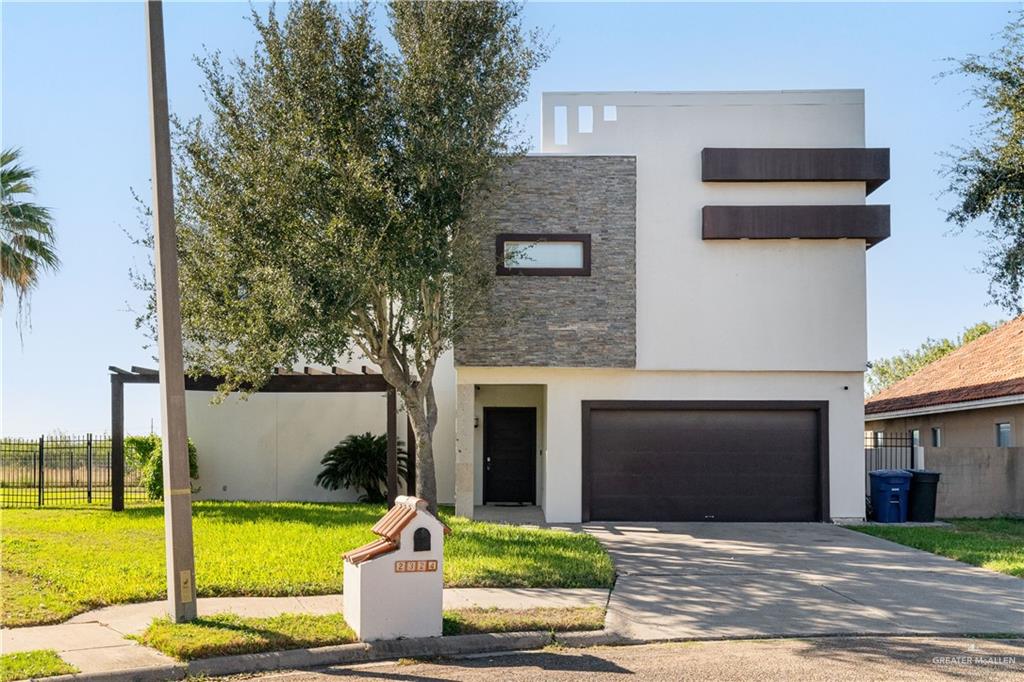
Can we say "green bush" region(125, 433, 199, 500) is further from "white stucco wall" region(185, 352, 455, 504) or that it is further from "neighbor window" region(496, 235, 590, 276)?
"neighbor window" region(496, 235, 590, 276)

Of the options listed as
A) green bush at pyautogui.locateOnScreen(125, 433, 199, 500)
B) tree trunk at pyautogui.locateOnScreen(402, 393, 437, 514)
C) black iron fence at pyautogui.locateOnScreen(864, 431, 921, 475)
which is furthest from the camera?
green bush at pyautogui.locateOnScreen(125, 433, 199, 500)

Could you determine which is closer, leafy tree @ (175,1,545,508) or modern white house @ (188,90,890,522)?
leafy tree @ (175,1,545,508)

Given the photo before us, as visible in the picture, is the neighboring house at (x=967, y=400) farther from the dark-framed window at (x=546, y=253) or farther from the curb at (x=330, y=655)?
the curb at (x=330, y=655)

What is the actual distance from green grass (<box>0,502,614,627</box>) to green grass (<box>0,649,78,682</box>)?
1.43 metres

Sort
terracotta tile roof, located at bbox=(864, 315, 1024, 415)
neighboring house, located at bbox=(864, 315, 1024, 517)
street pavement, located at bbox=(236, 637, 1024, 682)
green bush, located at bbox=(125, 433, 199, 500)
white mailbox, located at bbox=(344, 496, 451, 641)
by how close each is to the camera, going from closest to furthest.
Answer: street pavement, located at bbox=(236, 637, 1024, 682) → white mailbox, located at bbox=(344, 496, 451, 641) → neighboring house, located at bbox=(864, 315, 1024, 517) → green bush, located at bbox=(125, 433, 199, 500) → terracotta tile roof, located at bbox=(864, 315, 1024, 415)

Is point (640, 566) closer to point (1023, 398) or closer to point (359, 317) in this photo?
point (359, 317)

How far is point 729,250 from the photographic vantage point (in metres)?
19.6

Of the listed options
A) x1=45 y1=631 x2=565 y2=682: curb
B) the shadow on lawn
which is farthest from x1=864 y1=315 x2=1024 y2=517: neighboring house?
x1=45 y1=631 x2=565 y2=682: curb

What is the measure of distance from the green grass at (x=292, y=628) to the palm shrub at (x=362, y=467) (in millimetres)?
12143

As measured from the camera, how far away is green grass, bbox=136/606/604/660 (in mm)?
8859

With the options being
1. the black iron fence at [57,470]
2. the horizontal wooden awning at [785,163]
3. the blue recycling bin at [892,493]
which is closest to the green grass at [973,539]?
the blue recycling bin at [892,493]

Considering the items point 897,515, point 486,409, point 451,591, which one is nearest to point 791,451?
point 897,515

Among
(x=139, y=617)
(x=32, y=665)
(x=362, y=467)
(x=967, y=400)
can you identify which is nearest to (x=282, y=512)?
(x=362, y=467)

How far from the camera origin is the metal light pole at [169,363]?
956cm
